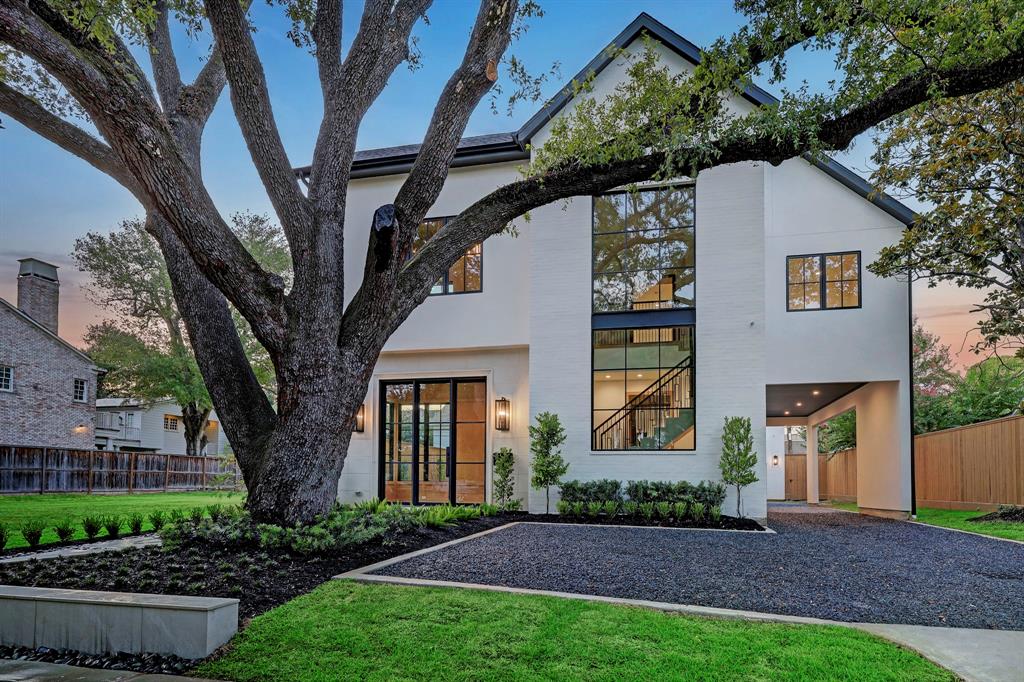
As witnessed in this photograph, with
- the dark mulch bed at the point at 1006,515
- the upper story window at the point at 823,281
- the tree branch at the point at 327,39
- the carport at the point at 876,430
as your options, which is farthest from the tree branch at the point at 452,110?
the dark mulch bed at the point at 1006,515

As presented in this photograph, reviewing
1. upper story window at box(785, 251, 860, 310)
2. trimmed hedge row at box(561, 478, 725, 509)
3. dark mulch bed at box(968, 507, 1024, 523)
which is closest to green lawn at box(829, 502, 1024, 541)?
dark mulch bed at box(968, 507, 1024, 523)

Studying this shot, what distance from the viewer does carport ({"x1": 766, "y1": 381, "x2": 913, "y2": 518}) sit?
39.7ft

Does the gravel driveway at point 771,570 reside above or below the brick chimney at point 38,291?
below

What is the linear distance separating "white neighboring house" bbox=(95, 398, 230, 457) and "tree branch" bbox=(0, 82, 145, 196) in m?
25.8

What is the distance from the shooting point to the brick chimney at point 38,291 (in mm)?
21875

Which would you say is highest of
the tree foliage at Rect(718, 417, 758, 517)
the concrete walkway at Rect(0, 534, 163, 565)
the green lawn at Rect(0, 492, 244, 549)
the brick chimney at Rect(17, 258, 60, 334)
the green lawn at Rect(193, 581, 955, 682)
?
the brick chimney at Rect(17, 258, 60, 334)

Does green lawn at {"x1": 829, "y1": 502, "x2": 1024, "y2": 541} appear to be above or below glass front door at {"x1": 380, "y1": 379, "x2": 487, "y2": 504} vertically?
below

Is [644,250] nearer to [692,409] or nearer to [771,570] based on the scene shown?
[692,409]

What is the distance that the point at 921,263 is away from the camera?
1105 centimetres

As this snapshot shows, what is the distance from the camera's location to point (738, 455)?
10258mm

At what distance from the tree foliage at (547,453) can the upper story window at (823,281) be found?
5.37 m

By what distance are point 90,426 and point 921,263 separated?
84.6 ft

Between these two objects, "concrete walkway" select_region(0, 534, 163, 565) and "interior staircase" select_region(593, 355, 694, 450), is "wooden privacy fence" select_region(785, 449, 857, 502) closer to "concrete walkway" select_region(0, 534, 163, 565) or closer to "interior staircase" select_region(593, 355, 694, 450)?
"interior staircase" select_region(593, 355, 694, 450)

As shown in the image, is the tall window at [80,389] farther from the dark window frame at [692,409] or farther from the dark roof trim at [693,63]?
the dark window frame at [692,409]
